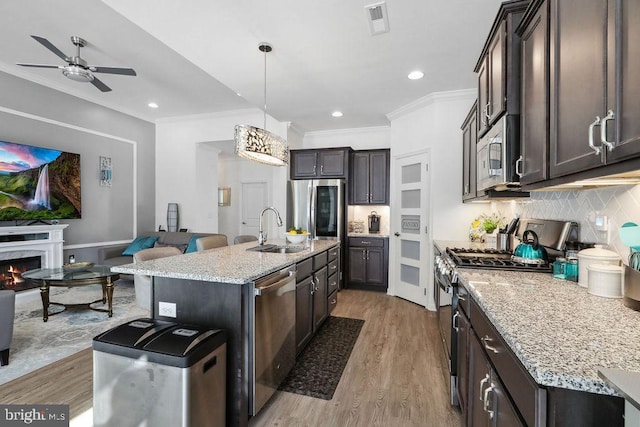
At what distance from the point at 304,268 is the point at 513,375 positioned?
1822 millimetres

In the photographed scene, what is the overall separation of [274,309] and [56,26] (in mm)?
3497

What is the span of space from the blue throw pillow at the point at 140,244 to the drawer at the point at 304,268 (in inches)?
138

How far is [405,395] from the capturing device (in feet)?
6.91

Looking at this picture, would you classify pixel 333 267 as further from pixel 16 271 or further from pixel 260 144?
pixel 16 271

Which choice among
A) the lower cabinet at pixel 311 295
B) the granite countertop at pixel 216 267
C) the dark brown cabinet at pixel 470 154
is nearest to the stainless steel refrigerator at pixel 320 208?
the lower cabinet at pixel 311 295

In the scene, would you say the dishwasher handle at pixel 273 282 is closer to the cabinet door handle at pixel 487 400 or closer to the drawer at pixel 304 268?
the drawer at pixel 304 268

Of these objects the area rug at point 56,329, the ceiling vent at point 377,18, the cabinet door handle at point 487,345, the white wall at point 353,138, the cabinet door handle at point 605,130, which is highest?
the ceiling vent at point 377,18

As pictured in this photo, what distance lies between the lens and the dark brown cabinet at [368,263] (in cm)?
486

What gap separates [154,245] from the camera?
5.00m

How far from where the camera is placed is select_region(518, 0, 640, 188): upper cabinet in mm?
861

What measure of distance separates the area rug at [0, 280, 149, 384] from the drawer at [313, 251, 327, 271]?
7.23 feet

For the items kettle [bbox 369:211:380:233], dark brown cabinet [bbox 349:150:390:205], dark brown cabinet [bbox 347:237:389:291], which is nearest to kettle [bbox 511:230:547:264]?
dark brown cabinet [bbox 347:237:389:291]

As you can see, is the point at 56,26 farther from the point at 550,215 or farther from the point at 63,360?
the point at 550,215

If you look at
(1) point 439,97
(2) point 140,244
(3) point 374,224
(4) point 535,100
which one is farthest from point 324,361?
(2) point 140,244
